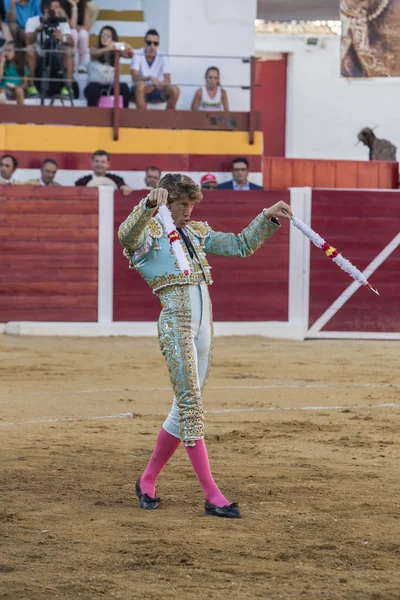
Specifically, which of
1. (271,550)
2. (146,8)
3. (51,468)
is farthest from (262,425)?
(146,8)

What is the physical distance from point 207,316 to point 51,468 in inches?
48.1

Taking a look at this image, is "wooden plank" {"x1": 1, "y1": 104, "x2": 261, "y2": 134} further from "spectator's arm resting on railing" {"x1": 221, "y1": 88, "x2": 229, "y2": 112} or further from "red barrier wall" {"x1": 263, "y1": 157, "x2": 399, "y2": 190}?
"red barrier wall" {"x1": 263, "y1": 157, "x2": 399, "y2": 190}

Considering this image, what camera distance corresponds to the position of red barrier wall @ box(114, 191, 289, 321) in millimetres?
11695

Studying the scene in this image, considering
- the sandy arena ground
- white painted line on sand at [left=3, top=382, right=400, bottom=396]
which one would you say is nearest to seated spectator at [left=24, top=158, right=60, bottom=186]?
the sandy arena ground

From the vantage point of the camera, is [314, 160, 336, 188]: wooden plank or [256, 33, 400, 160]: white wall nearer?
[314, 160, 336, 188]: wooden plank

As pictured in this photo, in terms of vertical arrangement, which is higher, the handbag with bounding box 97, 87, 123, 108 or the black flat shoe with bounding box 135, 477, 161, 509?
the handbag with bounding box 97, 87, 123, 108

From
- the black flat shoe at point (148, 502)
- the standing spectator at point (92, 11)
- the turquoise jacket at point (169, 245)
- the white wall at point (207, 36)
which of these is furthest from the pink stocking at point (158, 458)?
the standing spectator at point (92, 11)

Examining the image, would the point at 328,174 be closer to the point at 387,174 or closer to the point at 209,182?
the point at 387,174

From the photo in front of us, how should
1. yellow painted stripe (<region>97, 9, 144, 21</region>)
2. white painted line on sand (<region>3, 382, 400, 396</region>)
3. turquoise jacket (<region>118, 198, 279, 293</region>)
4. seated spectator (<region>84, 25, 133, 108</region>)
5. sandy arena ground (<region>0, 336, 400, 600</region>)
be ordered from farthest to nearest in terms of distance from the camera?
yellow painted stripe (<region>97, 9, 144, 21</region>) < seated spectator (<region>84, 25, 133, 108</region>) < white painted line on sand (<region>3, 382, 400, 396</region>) < turquoise jacket (<region>118, 198, 279, 293</region>) < sandy arena ground (<region>0, 336, 400, 600</region>)

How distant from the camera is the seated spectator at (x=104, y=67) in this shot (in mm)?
12359

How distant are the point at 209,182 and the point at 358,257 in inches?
66.4

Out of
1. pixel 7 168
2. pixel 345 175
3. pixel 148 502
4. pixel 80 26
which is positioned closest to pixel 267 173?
pixel 345 175

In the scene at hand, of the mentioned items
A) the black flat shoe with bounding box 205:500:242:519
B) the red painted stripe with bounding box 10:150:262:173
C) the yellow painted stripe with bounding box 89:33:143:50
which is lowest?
the black flat shoe with bounding box 205:500:242:519

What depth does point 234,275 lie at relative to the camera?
467 inches
